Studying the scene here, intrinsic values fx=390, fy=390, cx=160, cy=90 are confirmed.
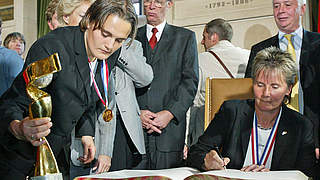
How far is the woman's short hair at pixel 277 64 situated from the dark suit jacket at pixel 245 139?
17 centimetres

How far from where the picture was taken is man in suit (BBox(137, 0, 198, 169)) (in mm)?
2340

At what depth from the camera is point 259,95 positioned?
1.90m

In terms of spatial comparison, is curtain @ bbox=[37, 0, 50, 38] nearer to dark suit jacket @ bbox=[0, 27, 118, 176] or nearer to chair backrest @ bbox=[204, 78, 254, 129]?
chair backrest @ bbox=[204, 78, 254, 129]

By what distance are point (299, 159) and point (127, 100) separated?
2.99 feet

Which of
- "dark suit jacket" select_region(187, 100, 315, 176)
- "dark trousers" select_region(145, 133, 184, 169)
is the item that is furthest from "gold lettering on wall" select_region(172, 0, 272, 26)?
"dark suit jacket" select_region(187, 100, 315, 176)

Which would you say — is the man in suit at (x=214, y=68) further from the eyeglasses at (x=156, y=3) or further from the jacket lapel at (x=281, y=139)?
the jacket lapel at (x=281, y=139)

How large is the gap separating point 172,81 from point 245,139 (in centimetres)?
73

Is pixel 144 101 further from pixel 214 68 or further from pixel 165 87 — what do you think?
pixel 214 68

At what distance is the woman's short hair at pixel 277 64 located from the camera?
1.89 m

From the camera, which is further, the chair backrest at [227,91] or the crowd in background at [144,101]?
the chair backrest at [227,91]

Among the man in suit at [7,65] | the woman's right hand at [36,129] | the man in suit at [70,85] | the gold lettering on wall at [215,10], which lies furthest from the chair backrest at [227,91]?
the gold lettering on wall at [215,10]

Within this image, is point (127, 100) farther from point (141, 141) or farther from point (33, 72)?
point (33, 72)

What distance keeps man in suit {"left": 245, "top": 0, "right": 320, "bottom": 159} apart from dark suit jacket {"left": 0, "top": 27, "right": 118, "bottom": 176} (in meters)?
1.14

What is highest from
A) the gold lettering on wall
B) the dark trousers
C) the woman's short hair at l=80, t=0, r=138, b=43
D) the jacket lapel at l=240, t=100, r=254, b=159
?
the gold lettering on wall
